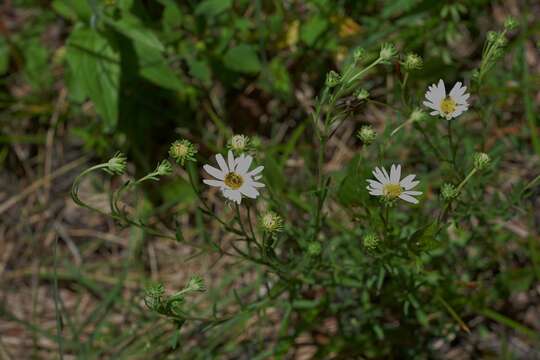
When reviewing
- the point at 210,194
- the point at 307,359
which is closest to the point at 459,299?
the point at 307,359

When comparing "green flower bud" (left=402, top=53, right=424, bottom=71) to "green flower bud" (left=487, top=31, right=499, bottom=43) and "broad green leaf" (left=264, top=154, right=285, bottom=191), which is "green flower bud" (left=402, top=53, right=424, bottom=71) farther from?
"broad green leaf" (left=264, top=154, right=285, bottom=191)

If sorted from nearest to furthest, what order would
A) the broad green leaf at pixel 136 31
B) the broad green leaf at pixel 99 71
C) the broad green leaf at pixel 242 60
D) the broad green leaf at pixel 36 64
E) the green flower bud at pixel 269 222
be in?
the green flower bud at pixel 269 222 < the broad green leaf at pixel 136 31 < the broad green leaf at pixel 99 71 < the broad green leaf at pixel 242 60 < the broad green leaf at pixel 36 64

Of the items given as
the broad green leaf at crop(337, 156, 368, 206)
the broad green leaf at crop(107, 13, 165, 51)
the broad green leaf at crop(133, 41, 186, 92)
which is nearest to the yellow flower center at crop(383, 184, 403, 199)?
the broad green leaf at crop(337, 156, 368, 206)

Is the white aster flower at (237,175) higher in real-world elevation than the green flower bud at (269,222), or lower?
higher

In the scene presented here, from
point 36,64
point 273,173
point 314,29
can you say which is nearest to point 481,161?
point 273,173

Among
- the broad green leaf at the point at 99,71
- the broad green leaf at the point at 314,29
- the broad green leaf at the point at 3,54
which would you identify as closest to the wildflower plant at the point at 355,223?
the broad green leaf at the point at 314,29

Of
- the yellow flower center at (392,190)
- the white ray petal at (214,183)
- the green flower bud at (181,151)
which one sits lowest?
the yellow flower center at (392,190)

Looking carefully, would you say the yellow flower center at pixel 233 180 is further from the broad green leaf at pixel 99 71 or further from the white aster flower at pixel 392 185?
the broad green leaf at pixel 99 71

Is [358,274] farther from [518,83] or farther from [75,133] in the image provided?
[75,133]
